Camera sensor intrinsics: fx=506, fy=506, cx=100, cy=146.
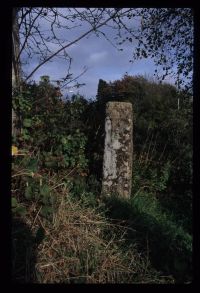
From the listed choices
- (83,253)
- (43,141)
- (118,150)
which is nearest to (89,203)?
(83,253)

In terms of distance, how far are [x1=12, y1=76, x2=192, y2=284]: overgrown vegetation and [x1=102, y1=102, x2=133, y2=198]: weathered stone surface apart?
344mm

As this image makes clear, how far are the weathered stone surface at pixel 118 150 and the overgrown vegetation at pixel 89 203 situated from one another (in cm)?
34

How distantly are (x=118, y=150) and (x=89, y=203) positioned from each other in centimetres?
248

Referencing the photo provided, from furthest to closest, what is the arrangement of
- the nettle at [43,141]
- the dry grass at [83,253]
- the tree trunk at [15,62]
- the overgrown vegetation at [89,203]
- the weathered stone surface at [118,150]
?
the weathered stone surface at [118,150] → the tree trunk at [15,62] → the nettle at [43,141] → the overgrown vegetation at [89,203] → the dry grass at [83,253]

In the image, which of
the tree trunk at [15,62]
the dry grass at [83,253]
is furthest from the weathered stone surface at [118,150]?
the dry grass at [83,253]

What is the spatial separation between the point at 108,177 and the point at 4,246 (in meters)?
7.00

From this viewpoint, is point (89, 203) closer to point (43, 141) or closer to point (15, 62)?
point (43, 141)

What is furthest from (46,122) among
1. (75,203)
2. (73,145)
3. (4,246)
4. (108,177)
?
(4,246)

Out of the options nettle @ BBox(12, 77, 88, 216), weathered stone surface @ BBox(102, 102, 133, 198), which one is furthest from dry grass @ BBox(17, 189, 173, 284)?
weathered stone surface @ BBox(102, 102, 133, 198)

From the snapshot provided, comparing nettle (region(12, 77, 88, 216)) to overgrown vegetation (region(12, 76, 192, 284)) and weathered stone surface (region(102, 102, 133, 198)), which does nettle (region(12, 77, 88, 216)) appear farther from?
weathered stone surface (region(102, 102, 133, 198))

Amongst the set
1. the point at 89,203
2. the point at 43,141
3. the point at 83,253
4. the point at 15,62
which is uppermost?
the point at 15,62

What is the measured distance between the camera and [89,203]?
7082mm

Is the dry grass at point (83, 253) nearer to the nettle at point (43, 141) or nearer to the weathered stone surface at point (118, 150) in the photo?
the nettle at point (43, 141)

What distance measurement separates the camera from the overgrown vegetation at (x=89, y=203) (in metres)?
5.02
